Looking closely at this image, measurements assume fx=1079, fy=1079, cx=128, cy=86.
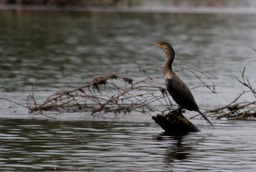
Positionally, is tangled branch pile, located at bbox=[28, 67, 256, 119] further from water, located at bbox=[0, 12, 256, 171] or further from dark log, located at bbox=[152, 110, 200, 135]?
dark log, located at bbox=[152, 110, 200, 135]

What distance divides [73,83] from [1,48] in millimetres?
12123

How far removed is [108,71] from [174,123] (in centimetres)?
1433

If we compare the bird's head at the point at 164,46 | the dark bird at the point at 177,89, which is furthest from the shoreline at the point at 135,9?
the dark bird at the point at 177,89

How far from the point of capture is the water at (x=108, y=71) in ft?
49.9

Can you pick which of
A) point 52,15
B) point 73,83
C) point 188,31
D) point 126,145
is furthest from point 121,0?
point 126,145

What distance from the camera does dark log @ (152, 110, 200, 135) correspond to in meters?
17.4

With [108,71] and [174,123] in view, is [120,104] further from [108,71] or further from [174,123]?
[108,71]

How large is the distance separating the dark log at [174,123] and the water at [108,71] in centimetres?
19

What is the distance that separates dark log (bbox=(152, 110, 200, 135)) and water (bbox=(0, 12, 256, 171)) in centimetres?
19

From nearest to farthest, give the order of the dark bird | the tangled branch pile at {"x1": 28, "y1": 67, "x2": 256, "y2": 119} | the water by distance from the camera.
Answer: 1. the water
2. the dark bird
3. the tangled branch pile at {"x1": 28, "y1": 67, "x2": 256, "y2": 119}

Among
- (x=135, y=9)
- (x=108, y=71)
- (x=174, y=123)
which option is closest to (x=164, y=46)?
(x=174, y=123)

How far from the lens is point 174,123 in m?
17.6

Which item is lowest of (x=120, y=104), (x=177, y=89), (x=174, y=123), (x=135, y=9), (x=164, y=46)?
(x=135, y=9)

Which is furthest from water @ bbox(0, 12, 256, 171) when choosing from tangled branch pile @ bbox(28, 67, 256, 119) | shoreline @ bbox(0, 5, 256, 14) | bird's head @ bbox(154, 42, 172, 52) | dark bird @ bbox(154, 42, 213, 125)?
shoreline @ bbox(0, 5, 256, 14)
